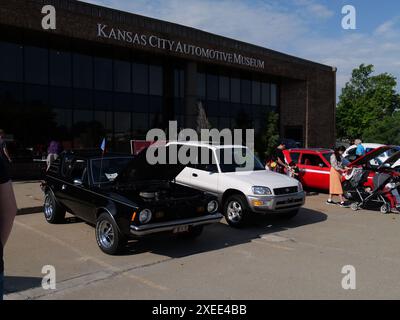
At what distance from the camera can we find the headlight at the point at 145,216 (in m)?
6.12

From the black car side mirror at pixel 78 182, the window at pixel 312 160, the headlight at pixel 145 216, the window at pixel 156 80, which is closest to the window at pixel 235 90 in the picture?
the window at pixel 156 80

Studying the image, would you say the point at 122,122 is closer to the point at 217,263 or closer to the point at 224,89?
the point at 224,89

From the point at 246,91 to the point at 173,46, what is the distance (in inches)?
342

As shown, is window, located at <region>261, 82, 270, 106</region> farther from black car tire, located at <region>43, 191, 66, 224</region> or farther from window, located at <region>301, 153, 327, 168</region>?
black car tire, located at <region>43, 191, 66, 224</region>

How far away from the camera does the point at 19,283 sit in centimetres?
523

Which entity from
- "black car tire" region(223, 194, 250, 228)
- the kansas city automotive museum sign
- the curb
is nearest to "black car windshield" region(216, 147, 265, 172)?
"black car tire" region(223, 194, 250, 228)

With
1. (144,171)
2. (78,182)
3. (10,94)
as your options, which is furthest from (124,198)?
(10,94)

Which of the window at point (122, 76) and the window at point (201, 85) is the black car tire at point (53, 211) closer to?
the window at point (122, 76)

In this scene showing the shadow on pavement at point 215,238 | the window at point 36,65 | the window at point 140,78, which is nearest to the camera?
the shadow on pavement at point 215,238

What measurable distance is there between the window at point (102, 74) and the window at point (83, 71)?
27cm

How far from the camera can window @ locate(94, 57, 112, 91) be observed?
19.4 meters

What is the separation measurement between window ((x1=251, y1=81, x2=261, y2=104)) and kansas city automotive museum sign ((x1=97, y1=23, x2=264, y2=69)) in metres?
3.21

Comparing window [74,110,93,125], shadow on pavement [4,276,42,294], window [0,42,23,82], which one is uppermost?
window [0,42,23,82]
